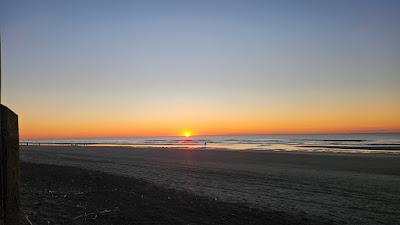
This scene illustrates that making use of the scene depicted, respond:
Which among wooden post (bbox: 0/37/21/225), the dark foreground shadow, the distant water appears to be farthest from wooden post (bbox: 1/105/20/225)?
the distant water

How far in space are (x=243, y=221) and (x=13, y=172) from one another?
8566 millimetres

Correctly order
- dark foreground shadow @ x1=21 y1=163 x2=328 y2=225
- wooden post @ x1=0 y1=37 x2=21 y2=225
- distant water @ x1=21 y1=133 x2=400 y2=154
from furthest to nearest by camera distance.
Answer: distant water @ x1=21 y1=133 x2=400 y2=154 < dark foreground shadow @ x1=21 y1=163 x2=328 y2=225 < wooden post @ x1=0 y1=37 x2=21 y2=225

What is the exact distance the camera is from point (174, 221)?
31.7ft

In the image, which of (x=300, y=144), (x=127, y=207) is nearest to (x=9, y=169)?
(x=127, y=207)

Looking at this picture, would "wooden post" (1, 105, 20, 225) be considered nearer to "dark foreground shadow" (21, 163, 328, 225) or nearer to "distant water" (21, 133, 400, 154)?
"dark foreground shadow" (21, 163, 328, 225)

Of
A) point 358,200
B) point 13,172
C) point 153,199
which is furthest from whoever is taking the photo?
point 358,200

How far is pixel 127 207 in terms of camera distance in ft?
35.7

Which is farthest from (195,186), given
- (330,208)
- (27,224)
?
(27,224)

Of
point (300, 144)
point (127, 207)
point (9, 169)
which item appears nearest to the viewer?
point (9, 169)

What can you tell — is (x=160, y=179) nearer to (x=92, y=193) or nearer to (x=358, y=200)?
(x=92, y=193)

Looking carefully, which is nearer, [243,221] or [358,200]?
[243,221]

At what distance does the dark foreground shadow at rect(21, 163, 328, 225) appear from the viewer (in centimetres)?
934

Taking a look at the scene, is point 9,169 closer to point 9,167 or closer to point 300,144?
point 9,167

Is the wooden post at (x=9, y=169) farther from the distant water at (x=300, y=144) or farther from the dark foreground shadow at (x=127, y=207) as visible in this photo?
the distant water at (x=300, y=144)
